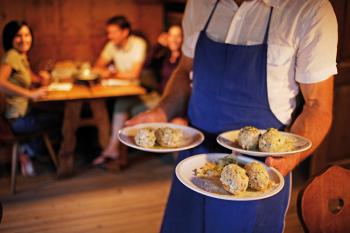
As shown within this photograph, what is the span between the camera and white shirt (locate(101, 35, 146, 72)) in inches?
152

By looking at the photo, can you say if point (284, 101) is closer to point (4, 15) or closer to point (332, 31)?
point (332, 31)

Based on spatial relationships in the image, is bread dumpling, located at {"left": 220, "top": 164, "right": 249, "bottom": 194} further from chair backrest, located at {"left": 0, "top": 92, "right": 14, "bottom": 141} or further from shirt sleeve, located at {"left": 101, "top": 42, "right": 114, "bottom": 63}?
shirt sleeve, located at {"left": 101, "top": 42, "right": 114, "bottom": 63}

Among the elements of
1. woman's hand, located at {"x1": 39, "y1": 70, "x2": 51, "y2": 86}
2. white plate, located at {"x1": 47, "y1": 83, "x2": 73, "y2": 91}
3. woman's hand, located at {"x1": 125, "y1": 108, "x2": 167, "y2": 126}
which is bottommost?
white plate, located at {"x1": 47, "y1": 83, "x2": 73, "y2": 91}

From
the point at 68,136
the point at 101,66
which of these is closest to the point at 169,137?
the point at 68,136

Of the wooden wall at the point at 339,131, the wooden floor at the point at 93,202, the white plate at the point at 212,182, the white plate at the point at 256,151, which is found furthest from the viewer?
the wooden wall at the point at 339,131

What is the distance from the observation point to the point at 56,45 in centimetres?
405

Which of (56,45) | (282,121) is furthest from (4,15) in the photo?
(282,121)

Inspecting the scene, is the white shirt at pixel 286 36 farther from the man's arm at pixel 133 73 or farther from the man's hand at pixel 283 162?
the man's arm at pixel 133 73

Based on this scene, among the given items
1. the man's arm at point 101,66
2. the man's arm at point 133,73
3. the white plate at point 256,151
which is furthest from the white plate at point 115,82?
the white plate at point 256,151

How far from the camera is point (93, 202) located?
2951 millimetres

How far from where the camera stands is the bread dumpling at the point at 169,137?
4.63 feet

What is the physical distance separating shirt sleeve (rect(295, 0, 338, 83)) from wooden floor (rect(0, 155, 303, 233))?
1616 mm

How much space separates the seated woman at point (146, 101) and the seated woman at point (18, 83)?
591 mm

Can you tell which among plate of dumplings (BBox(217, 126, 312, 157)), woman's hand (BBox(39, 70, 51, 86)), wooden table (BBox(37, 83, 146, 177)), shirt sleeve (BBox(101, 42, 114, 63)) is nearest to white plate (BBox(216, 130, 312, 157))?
plate of dumplings (BBox(217, 126, 312, 157))
